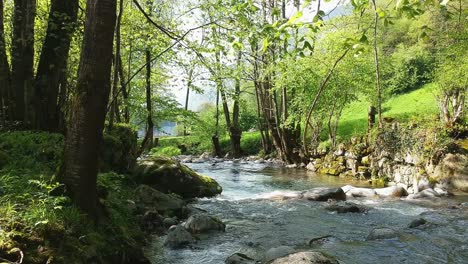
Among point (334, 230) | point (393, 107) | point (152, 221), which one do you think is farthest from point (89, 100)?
point (393, 107)

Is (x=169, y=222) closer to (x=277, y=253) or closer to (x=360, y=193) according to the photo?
(x=277, y=253)

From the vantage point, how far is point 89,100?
16.0 ft

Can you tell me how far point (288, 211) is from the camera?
11.3 m

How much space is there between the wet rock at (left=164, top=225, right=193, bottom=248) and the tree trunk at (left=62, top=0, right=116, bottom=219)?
2.72m

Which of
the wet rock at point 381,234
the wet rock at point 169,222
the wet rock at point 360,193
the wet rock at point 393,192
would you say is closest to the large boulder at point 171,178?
the wet rock at point 169,222

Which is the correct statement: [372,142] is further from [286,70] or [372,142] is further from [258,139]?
[258,139]

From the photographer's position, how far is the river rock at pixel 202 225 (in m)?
8.58

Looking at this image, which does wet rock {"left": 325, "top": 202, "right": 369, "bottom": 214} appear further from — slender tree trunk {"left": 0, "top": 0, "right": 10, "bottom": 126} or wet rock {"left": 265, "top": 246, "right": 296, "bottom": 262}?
slender tree trunk {"left": 0, "top": 0, "right": 10, "bottom": 126}

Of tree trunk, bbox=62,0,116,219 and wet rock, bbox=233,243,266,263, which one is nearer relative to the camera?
tree trunk, bbox=62,0,116,219

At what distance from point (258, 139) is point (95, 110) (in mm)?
32852

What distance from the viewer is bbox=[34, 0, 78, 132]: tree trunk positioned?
9211 mm

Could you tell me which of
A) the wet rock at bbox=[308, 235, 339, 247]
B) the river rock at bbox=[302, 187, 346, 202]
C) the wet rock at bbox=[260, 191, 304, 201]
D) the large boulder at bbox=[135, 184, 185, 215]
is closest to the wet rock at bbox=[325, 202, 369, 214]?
the river rock at bbox=[302, 187, 346, 202]

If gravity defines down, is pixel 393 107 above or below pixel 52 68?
above

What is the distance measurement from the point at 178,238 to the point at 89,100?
3.72 metres
